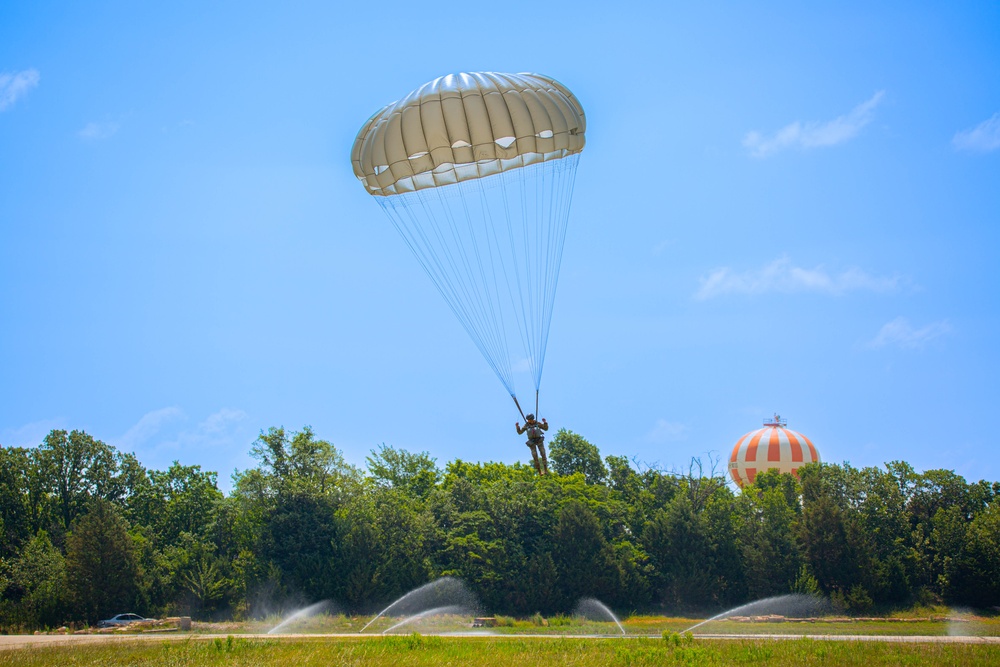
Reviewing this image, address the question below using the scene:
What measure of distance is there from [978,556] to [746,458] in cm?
2096

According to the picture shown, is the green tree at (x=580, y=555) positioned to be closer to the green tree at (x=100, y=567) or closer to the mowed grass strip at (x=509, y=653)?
the mowed grass strip at (x=509, y=653)

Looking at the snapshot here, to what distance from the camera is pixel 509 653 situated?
22.0 metres

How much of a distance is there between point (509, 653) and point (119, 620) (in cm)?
2499

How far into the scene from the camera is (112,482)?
172ft

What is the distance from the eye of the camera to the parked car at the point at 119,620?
37438 mm

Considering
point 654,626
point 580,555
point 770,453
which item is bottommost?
point 654,626

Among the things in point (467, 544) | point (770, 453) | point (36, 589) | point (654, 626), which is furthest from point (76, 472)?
point (770, 453)

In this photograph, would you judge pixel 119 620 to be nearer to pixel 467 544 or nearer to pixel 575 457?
pixel 467 544

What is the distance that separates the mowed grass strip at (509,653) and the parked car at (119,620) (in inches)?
568

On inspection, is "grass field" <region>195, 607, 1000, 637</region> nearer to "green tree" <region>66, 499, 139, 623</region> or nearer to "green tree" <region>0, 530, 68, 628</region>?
"green tree" <region>66, 499, 139, 623</region>

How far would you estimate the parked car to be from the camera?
37.4 metres

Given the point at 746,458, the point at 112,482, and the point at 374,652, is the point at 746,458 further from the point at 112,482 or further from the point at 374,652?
the point at 374,652

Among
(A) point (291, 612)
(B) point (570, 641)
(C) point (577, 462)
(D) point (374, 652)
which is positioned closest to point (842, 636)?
(B) point (570, 641)

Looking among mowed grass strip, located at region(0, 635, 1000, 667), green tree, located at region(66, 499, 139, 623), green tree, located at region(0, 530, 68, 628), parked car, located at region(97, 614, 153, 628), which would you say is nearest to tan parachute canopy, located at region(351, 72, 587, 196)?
mowed grass strip, located at region(0, 635, 1000, 667)
